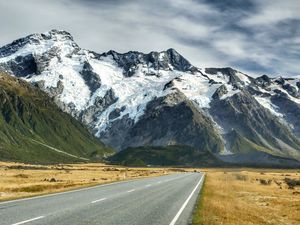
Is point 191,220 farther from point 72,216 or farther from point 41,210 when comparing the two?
point 41,210

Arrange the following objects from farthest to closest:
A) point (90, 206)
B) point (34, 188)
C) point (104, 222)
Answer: point (34, 188), point (90, 206), point (104, 222)

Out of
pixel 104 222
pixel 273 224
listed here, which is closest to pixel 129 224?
pixel 104 222

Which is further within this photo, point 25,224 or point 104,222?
point 104,222

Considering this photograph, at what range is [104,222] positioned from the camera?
877 inches

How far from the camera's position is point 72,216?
2402 cm

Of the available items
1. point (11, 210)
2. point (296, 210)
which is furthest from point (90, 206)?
point (296, 210)

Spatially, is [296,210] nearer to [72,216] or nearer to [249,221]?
[249,221]

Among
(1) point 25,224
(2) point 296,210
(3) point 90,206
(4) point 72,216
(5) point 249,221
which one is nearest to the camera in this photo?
(1) point 25,224

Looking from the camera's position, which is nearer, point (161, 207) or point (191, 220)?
point (191, 220)

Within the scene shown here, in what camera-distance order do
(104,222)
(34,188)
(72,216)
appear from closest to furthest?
(104,222), (72,216), (34,188)

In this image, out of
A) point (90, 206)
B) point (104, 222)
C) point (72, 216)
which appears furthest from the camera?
point (90, 206)

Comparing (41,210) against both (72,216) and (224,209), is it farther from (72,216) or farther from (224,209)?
(224,209)

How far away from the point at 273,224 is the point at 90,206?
10348mm

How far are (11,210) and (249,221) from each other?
1233 cm
